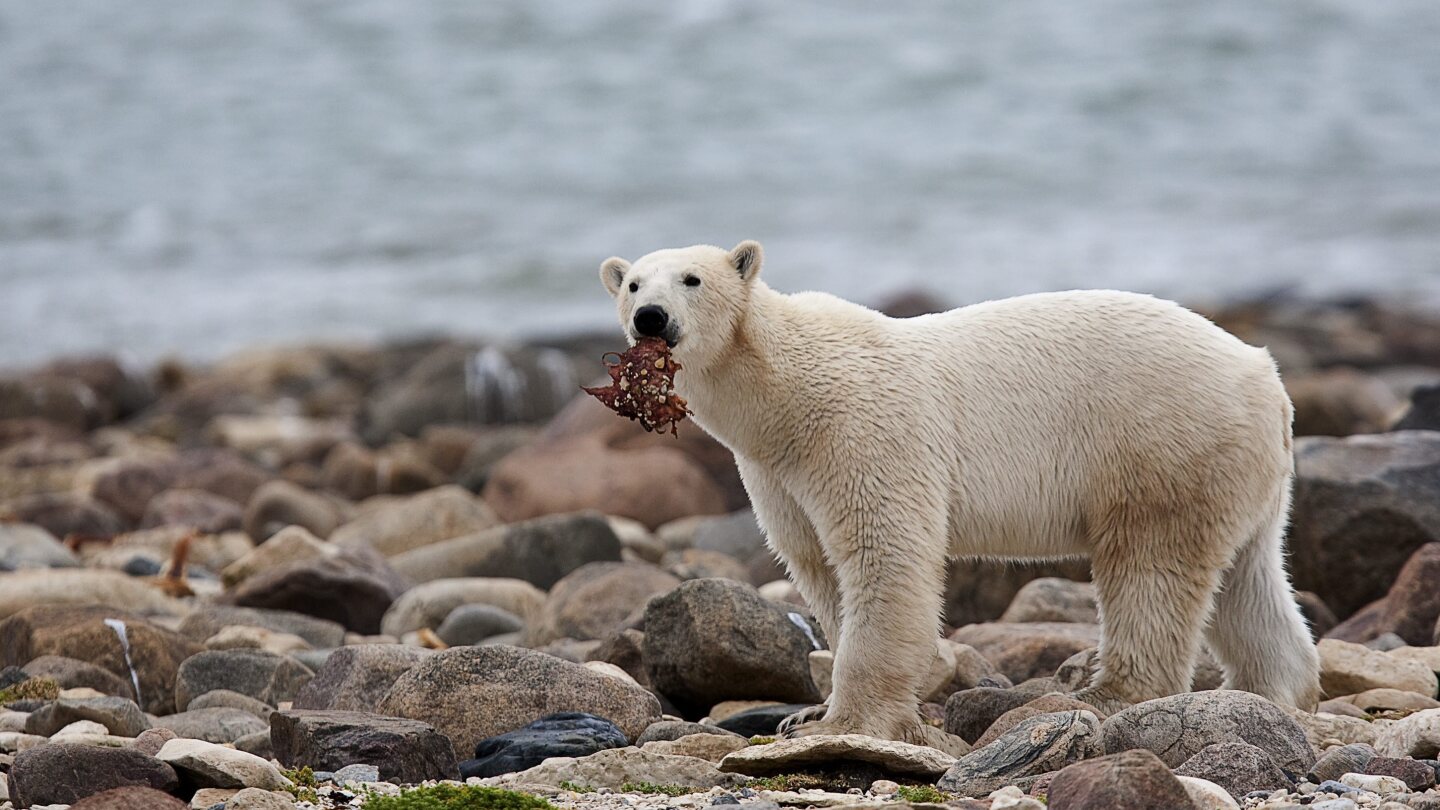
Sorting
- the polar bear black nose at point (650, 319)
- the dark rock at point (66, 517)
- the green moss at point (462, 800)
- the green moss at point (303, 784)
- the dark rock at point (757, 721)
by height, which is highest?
the polar bear black nose at point (650, 319)

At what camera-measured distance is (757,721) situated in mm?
6934

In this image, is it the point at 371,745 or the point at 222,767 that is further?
the point at 371,745

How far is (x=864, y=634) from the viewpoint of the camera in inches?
246

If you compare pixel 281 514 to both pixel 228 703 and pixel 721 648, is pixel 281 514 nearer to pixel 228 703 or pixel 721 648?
pixel 228 703

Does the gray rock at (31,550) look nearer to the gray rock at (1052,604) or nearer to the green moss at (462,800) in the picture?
the gray rock at (1052,604)

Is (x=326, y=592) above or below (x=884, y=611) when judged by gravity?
below

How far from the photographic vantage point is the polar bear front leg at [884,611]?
6.16 m

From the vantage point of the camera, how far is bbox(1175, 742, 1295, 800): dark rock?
5.09 metres

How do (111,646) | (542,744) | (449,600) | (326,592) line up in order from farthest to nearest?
(326,592), (449,600), (111,646), (542,744)

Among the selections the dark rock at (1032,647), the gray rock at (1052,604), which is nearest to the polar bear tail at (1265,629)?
the dark rock at (1032,647)

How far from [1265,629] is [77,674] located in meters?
5.70

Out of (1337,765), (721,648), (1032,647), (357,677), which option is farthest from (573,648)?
(1337,765)

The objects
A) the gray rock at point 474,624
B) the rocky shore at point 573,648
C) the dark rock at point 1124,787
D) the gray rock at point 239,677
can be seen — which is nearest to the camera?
the dark rock at point 1124,787

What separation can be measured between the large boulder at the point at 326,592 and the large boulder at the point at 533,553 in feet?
2.69
